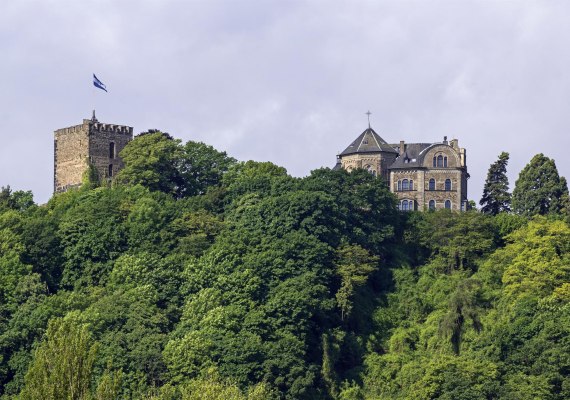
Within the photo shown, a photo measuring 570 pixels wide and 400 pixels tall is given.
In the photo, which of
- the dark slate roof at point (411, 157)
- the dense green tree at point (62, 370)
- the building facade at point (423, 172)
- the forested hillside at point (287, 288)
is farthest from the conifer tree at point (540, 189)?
the dense green tree at point (62, 370)

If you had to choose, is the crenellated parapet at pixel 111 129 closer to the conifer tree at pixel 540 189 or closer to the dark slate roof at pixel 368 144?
the dark slate roof at pixel 368 144

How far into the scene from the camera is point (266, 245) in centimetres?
9669

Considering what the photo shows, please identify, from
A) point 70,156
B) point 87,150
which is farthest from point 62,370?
point 70,156

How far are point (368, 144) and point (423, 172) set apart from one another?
4706mm

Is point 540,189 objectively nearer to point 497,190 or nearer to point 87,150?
point 497,190

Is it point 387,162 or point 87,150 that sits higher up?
point 87,150

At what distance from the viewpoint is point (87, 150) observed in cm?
10994

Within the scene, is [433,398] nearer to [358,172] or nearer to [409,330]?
[409,330]

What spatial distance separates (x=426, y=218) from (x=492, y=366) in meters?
17.8

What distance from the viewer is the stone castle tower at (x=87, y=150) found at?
10994 centimetres

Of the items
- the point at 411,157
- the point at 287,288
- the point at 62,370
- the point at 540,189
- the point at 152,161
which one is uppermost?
the point at 411,157

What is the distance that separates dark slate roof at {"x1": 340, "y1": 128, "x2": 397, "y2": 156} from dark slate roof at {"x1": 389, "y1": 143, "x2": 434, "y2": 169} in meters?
0.97

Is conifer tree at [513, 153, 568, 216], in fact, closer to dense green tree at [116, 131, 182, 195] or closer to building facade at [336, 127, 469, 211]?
building facade at [336, 127, 469, 211]

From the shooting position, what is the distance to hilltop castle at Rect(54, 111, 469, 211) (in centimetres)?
10931
